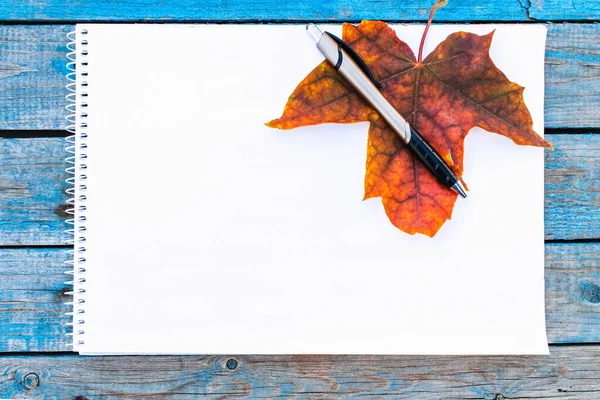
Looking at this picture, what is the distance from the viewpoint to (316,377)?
1.94 ft

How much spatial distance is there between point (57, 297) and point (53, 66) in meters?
0.28

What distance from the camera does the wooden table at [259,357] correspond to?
590 millimetres

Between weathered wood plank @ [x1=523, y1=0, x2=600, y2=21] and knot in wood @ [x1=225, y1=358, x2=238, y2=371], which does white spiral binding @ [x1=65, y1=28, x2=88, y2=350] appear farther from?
weathered wood plank @ [x1=523, y1=0, x2=600, y2=21]

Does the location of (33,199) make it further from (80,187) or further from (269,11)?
(269,11)

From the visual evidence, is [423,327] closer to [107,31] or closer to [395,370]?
[395,370]

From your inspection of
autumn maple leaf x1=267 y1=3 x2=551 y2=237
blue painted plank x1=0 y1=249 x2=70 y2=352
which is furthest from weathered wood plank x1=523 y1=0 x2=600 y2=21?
blue painted plank x1=0 y1=249 x2=70 y2=352

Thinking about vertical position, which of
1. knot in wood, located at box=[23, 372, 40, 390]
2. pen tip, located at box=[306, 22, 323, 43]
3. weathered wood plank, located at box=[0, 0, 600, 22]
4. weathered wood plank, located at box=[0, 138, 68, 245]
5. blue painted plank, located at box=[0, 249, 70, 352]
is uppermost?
weathered wood plank, located at box=[0, 0, 600, 22]

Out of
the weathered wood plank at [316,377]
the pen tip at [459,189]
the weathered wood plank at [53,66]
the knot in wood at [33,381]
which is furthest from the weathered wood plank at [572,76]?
the knot in wood at [33,381]

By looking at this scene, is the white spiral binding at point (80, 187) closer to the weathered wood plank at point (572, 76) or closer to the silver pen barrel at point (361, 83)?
the silver pen barrel at point (361, 83)

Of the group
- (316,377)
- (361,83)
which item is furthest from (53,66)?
(316,377)

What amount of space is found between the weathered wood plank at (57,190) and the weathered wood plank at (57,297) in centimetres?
2

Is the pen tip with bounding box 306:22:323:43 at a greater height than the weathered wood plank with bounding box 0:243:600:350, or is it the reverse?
the pen tip with bounding box 306:22:323:43

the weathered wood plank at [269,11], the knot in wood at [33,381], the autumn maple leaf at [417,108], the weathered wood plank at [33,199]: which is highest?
the weathered wood plank at [269,11]

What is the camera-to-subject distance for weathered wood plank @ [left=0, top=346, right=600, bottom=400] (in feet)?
1.93
